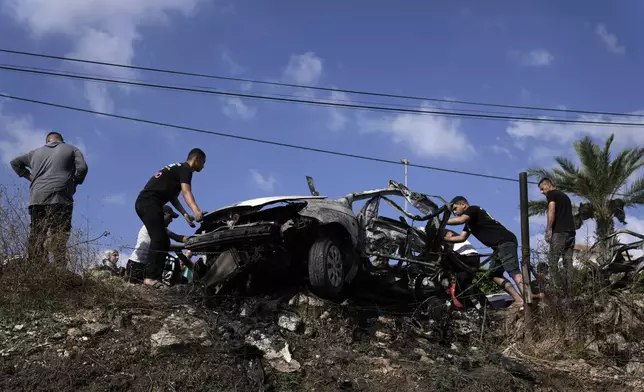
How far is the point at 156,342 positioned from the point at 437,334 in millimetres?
3289

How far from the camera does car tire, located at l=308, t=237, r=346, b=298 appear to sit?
6.95 m

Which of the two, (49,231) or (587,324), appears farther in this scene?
(587,324)

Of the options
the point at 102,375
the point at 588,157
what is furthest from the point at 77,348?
the point at 588,157

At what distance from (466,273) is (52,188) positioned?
5.14 metres

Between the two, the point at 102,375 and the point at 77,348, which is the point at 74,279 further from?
the point at 102,375

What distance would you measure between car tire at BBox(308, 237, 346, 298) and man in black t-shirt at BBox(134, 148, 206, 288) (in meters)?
1.42

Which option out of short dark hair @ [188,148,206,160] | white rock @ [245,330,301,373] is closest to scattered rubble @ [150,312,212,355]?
white rock @ [245,330,301,373]

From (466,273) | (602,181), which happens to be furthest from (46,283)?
(602,181)

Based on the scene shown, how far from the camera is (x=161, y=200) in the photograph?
25.6 feet

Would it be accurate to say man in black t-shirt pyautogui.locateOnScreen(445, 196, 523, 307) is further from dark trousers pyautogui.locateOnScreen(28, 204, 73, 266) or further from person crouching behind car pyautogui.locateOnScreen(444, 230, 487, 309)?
dark trousers pyautogui.locateOnScreen(28, 204, 73, 266)

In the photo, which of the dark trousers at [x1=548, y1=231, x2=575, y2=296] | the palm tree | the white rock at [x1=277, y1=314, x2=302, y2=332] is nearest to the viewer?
the white rock at [x1=277, y1=314, x2=302, y2=332]

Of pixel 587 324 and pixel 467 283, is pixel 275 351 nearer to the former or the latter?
pixel 467 283

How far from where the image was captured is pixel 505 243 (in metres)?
8.54

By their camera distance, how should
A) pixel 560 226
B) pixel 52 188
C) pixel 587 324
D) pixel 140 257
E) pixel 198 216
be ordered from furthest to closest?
pixel 560 226, pixel 140 257, pixel 587 324, pixel 52 188, pixel 198 216
